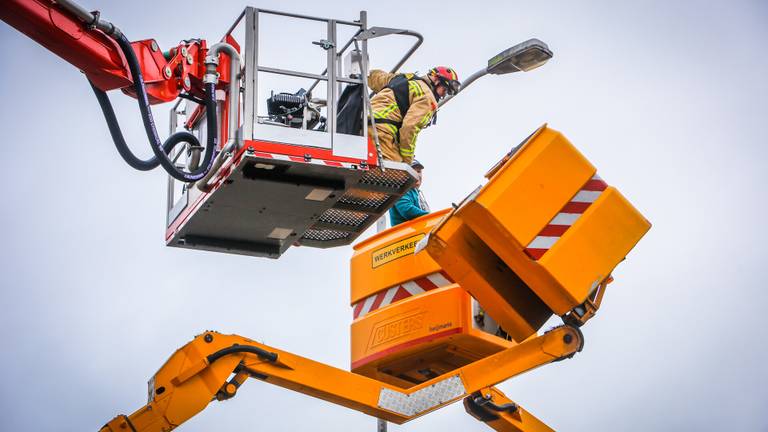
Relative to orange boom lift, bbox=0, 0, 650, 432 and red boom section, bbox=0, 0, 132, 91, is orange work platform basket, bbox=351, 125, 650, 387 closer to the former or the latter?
orange boom lift, bbox=0, 0, 650, 432

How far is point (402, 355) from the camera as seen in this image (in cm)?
1134

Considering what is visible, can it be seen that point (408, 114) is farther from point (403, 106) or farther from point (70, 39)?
point (70, 39)

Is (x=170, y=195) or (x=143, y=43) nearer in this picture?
(x=143, y=43)

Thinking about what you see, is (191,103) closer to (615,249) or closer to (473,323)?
(473,323)

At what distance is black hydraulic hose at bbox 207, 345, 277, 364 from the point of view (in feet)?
34.0

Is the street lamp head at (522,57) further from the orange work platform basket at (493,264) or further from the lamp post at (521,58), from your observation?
the orange work platform basket at (493,264)

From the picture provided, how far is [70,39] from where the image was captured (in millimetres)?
10320

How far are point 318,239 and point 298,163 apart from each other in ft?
6.21

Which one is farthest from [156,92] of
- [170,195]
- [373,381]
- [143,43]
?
[373,381]

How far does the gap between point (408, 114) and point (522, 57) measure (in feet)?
3.88

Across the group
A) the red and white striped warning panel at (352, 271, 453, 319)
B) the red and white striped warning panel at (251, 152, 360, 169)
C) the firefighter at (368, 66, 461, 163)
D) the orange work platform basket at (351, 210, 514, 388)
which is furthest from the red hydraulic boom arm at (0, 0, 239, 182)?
the red and white striped warning panel at (352, 271, 453, 319)

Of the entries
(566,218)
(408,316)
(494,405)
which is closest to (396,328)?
(408,316)

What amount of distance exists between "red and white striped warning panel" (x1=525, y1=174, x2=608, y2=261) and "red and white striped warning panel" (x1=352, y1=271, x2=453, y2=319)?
1203 mm

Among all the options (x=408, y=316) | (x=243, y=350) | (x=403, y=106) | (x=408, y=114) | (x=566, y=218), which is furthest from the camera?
(x=403, y=106)
